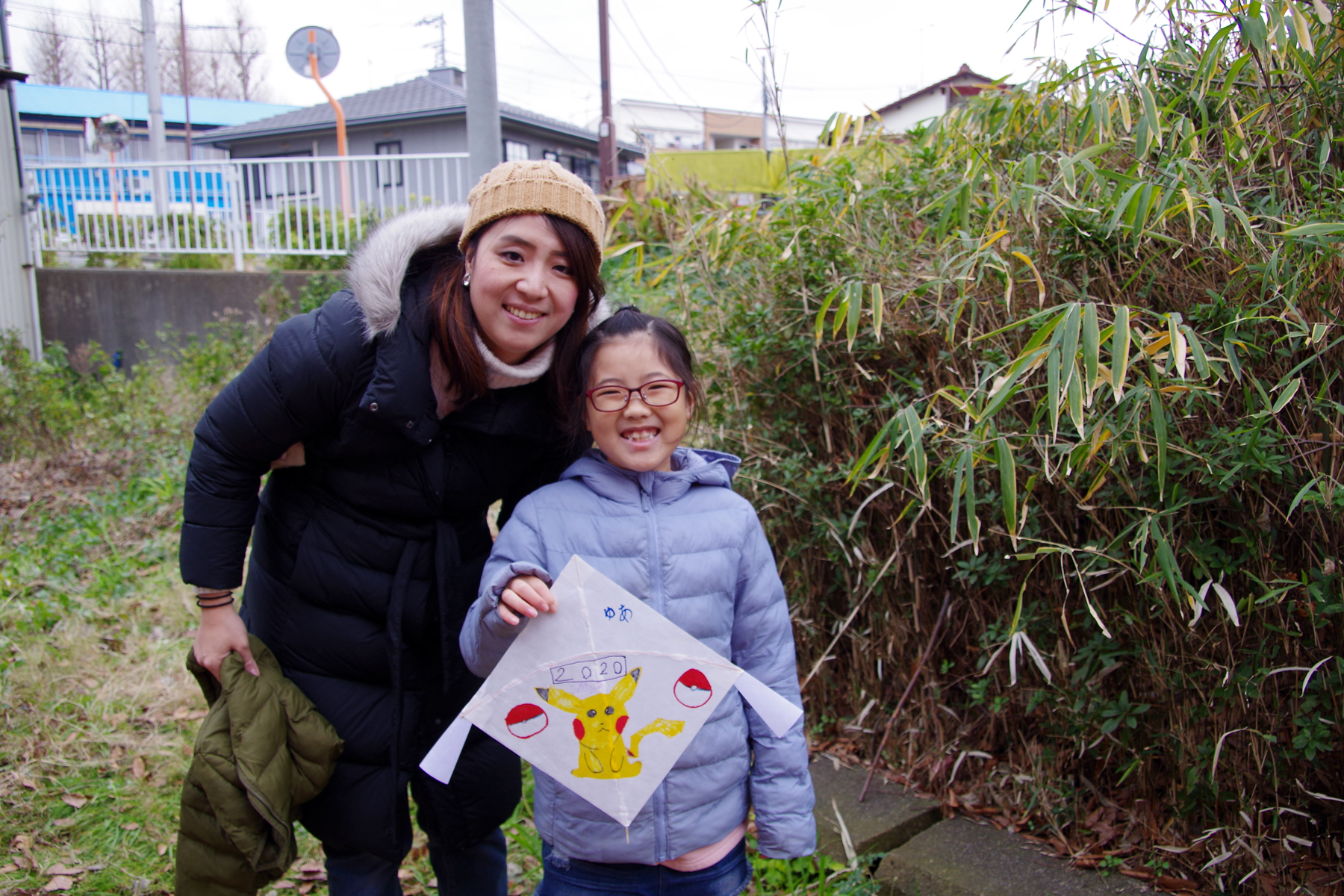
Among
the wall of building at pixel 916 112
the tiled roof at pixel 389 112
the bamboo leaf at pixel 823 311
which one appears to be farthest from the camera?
the tiled roof at pixel 389 112

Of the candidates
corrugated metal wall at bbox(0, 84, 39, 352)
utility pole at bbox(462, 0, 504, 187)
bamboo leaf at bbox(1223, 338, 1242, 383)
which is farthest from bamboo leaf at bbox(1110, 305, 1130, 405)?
corrugated metal wall at bbox(0, 84, 39, 352)

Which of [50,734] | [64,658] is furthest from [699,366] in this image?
[64,658]

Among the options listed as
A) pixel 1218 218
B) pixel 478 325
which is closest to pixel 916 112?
pixel 1218 218

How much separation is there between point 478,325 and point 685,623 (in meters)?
0.69

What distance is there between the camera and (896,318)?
7.92 feet

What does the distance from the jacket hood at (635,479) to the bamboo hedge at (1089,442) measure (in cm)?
45

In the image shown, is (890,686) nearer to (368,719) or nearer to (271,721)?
(368,719)

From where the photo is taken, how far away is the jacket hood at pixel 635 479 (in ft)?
5.26

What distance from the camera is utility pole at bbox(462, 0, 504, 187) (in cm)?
449

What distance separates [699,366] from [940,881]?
1671 millimetres

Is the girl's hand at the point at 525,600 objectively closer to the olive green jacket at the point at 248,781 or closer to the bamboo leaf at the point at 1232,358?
the olive green jacket at the point at 248,781

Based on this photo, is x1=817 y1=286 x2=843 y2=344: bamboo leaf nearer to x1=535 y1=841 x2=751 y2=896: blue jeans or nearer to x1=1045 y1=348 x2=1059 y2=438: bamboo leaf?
x1=1045 y1=348 x2=1059 y2=438: bamboo leaf

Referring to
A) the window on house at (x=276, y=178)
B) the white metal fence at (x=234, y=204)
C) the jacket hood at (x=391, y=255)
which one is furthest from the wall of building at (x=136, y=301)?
the jacket hood at (x=391, y=255)

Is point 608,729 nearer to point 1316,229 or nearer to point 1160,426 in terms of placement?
point 1160,426
